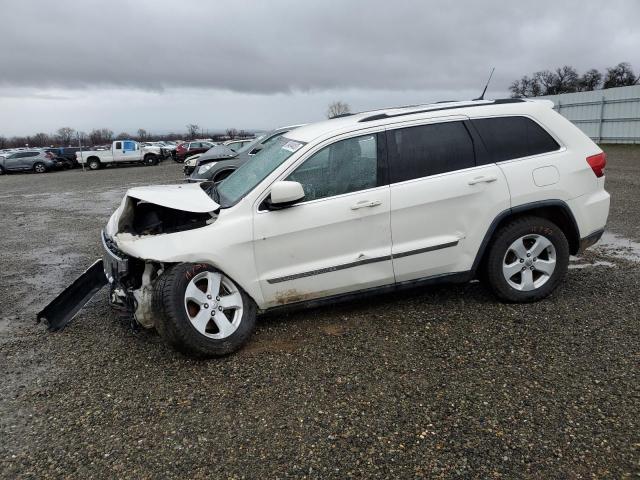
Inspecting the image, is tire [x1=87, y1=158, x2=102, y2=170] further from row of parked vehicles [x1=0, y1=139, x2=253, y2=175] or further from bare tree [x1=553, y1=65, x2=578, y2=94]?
bare tree [x1=553, y1=65, x2=578, y2=94]

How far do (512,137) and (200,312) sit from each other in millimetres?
2995

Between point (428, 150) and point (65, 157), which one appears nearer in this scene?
point (428, 150)

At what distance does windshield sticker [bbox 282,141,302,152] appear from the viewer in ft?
14.0

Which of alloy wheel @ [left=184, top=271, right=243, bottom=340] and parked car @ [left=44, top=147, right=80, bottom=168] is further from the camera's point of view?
parked car @ [left=44, top=147, right=80, bottom=168]

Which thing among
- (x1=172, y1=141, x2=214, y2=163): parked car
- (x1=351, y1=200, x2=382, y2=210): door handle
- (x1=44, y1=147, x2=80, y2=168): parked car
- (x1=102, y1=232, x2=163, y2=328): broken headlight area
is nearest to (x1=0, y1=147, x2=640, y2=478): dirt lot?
(x1=102, y1=232, x2=163, y2=328): broken headlight area

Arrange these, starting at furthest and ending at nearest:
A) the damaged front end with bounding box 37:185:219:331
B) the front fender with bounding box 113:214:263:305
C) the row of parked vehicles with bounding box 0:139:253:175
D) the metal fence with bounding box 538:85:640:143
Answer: the row of parked vehicles with bounding box 0:139:253:175, the metal fence with bounding box 538:85:640:143, the damaged front end with bounding box 37:185:219:331, the front fender with bounding box 113:214:263:305

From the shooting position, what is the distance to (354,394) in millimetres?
3299

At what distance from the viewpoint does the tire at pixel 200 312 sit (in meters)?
3.66

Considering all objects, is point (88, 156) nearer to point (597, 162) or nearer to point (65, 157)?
point (65, 157)

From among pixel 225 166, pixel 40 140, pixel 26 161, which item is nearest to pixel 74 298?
pixel 225 166

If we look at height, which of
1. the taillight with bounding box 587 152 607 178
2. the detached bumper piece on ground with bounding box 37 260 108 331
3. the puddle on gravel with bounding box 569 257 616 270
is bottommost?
the puddle on gravel with bounding box 569 257 616 270

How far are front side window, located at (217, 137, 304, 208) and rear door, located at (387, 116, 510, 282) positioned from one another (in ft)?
2.91

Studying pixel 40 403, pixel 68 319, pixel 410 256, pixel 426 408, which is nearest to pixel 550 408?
pixel 426 408

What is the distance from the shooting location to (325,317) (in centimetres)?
455
